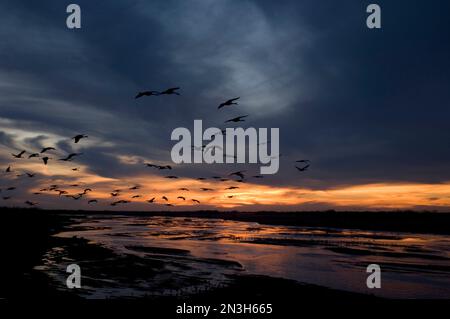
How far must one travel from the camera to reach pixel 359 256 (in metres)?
36.2

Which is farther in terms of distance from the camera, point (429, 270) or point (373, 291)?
point (429, 270)

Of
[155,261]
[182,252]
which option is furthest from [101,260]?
[182,252]

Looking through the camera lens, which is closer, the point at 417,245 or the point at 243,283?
the point at 243,283
